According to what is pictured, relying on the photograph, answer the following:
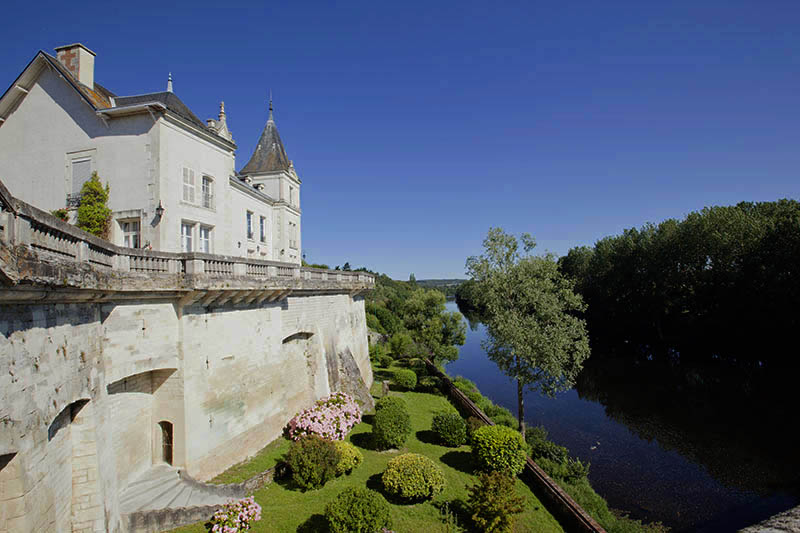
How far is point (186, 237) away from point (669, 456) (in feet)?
72.6

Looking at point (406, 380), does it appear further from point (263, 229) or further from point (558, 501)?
point (558, 501)

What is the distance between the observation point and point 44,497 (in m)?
6.24

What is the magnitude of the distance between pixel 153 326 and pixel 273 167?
58.6ft

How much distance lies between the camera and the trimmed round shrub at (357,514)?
28.3ft

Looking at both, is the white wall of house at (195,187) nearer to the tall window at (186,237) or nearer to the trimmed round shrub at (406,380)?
the tall window at (186,237)

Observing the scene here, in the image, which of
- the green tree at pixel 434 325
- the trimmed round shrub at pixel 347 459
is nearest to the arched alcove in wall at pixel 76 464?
the trimmed round shrub at pixel 347 459

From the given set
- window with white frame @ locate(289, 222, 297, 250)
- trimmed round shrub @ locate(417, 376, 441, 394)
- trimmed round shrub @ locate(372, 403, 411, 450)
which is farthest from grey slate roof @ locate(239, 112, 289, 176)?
trimmed round shrub @ locate(372, 403, 411, 450)

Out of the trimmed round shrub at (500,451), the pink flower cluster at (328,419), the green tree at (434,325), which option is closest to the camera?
the trimmed round shrub at (500,451)

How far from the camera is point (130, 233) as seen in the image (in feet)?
49.3

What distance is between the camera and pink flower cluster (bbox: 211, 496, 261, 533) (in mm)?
8883

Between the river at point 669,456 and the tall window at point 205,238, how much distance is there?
58.6 feet

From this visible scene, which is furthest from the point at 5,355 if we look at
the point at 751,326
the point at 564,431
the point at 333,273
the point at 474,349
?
the point at 474,349

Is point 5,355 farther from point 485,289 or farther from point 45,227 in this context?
point 485,289

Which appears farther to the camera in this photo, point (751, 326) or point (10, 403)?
point (751, 326)
